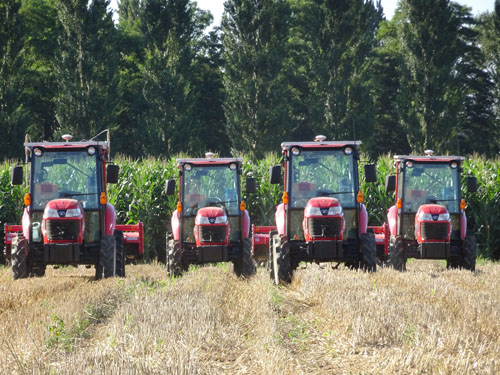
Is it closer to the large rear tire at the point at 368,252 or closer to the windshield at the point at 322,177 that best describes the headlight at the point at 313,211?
the windshield at the point at 322,177

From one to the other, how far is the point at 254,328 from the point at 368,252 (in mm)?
4625

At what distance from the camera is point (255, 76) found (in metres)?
37.9

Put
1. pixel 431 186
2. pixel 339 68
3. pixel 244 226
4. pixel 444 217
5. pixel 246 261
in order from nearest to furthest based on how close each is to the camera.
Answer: pixel 246 261 < pixel 244 226 < pixel 444 217 < pixel 431 186 < pixel 339 68

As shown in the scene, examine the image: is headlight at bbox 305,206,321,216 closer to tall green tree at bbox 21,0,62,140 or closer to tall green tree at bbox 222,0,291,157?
tall green tree at bbox 222,0,291,157

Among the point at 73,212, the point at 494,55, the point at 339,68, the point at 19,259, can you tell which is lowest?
the point at 19,259

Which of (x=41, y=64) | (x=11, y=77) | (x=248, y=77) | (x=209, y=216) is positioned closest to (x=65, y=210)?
(x=209, y=216)

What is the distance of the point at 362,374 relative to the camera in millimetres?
5488

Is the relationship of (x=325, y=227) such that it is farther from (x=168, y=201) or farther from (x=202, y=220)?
(x=168, y=201)

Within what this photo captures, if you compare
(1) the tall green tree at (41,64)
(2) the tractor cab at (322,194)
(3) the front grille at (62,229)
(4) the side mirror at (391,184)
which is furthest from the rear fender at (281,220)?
(1) the tall green tree at (41,64)

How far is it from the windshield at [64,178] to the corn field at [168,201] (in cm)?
605

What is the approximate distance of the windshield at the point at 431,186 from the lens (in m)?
14.1

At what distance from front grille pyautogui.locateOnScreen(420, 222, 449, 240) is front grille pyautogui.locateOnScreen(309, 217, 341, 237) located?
10.4 feet

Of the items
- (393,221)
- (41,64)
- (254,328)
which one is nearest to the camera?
(254,328)

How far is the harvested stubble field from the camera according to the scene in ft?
18.5
